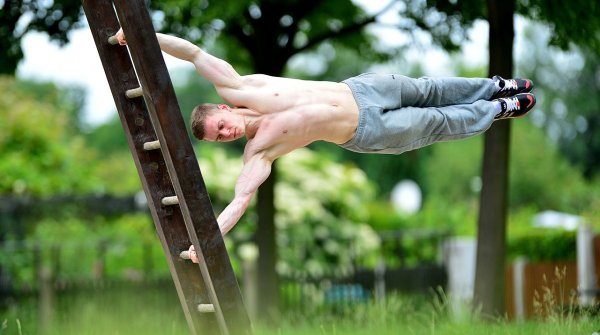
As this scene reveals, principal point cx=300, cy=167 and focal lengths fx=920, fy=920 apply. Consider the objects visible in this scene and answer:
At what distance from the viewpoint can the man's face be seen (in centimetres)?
520

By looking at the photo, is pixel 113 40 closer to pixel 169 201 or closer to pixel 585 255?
pixel 169 201

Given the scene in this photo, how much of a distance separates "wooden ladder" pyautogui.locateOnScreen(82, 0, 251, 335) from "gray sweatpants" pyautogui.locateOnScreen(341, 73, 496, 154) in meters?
1.05

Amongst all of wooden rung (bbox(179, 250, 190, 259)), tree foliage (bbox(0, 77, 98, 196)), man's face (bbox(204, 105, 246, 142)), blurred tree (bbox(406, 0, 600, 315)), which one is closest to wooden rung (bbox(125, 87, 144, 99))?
man's face (bbox(204, 105, 246, 142))

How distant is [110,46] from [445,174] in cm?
4238

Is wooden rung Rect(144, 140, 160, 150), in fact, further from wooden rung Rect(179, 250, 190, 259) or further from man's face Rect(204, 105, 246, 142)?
wooden rung Rect(179, 250, 190, 259)

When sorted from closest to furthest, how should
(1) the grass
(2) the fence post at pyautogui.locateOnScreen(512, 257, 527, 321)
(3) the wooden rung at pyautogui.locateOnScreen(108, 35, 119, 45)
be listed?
1. (3) the wooden rung at pyautogui.locateOnScreen(108, 35, 119, 45)
2. (1) the grass
3. (2) the fence post at pyautogui.locateOnScreen(512, 257, 527, 321)

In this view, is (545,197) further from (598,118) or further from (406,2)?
(406,2)

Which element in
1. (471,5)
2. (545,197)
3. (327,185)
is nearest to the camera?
(471,5)

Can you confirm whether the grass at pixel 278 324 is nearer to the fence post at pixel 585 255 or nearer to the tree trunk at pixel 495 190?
the tree trunk at pixel 495 190

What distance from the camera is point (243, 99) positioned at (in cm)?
532

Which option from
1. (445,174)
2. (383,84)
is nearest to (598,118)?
(445,174)

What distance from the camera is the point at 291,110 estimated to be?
5344 millimetres

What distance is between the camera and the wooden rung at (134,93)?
17.6ft

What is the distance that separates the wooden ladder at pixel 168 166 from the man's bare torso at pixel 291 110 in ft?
1.51
